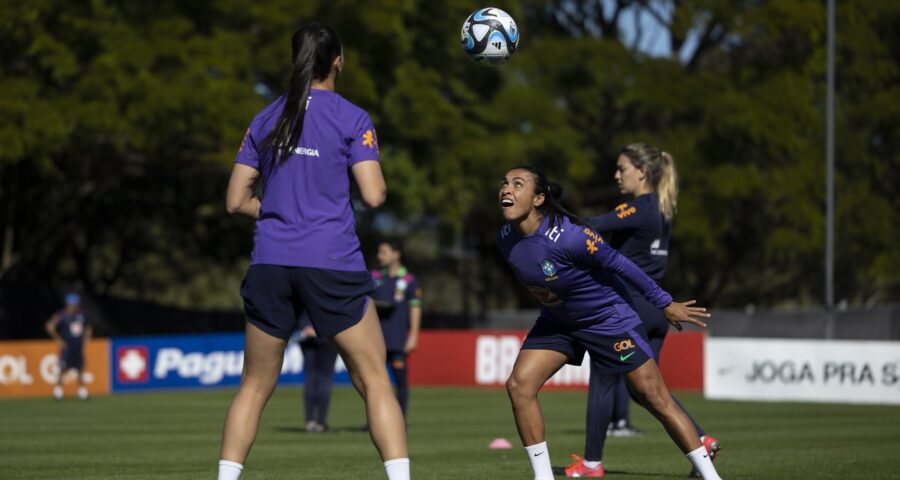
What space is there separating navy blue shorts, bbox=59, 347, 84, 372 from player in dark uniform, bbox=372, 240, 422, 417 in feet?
37.8

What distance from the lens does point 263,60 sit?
101ft

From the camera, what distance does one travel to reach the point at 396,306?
15.8m

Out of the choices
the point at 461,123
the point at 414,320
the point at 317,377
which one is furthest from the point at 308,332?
the point at 461,123

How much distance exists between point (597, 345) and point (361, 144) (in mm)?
2738

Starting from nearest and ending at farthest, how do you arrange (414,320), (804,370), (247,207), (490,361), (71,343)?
(247,207), (414,320), (804,370), (71,343), (490,361)

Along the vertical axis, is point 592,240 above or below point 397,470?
above

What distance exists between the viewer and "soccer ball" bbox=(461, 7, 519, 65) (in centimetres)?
1034

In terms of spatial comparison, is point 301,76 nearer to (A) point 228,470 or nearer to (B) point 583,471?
(A) point 228,470

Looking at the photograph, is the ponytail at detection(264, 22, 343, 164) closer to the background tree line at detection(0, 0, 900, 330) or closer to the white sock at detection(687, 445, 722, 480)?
the white sock at detection(687, 445, 722, 480)

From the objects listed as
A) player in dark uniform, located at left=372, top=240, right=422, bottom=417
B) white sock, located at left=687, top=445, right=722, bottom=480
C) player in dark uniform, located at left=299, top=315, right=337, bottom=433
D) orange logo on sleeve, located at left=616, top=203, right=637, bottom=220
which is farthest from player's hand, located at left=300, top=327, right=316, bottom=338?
white sock, located at left=687, top=445, right=722, bottom=480

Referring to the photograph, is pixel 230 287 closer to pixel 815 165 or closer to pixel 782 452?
pixel 815 165

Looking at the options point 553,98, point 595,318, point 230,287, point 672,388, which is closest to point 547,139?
point 553,98

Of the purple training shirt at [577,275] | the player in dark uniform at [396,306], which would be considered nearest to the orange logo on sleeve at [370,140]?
the purple training shirt at [577,275]

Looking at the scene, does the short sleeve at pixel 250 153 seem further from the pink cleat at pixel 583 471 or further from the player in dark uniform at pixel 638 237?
the pink cleat at pixel 583 471
